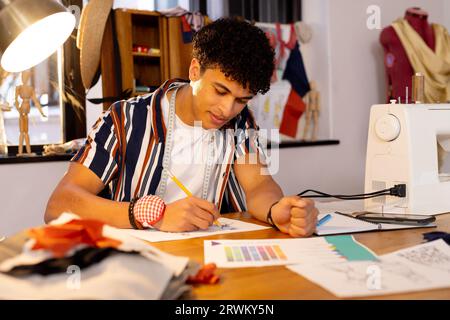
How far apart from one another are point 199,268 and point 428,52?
299 centimetres

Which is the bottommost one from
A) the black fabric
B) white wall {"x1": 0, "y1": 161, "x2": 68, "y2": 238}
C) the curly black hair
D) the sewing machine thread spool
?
white wall {"x1": 0, "y1": 161, "x2": 68, "y2": 238}

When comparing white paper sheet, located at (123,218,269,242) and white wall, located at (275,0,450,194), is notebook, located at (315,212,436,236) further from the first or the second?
white wall, located at (275,0,450,194)

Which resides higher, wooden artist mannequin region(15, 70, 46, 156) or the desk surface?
wooden artist mannequin region(15, 70, 46, 156)

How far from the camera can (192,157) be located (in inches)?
65.3

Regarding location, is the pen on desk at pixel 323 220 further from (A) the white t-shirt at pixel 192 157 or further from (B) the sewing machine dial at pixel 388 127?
(A) the white t-shirt at pixel 192 157

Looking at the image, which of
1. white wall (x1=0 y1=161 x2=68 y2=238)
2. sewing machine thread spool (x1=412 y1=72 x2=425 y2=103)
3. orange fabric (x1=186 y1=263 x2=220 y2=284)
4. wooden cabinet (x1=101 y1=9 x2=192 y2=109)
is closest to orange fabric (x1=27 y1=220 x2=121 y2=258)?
orange fabric (x1=186 y1=263 x2=220 y2=284)

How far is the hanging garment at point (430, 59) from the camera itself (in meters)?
3.38

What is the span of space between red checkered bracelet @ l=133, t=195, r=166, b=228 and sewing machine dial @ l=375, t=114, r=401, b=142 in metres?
0.67

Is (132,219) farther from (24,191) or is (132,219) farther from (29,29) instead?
(24,191)

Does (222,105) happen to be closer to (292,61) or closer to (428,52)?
(292,61)

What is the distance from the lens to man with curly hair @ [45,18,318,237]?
1278mm

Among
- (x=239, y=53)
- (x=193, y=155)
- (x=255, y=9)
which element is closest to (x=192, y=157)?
(x=193, y=155)

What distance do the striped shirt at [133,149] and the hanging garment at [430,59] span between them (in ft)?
6.94

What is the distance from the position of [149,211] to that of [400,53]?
2.62 meters
